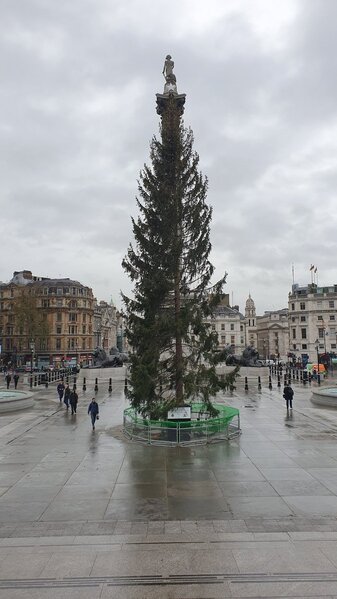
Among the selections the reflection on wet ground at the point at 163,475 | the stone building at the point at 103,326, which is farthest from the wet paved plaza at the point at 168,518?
the stone building at the point at 103,326

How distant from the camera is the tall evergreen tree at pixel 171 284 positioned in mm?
18078

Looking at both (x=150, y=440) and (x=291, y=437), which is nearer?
(x=150, y=440)

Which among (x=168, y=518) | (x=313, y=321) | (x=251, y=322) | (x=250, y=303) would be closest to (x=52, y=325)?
(x=313, y=321)

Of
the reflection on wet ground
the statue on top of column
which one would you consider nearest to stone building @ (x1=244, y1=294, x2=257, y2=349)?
the statue on top of column

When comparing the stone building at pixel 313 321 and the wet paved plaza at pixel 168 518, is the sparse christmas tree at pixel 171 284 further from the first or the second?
the stone building at pixel 313 321

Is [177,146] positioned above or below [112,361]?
above

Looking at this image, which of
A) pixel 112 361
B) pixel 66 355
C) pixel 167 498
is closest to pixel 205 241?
pixel 167 498

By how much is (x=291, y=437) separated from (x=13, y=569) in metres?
13.0

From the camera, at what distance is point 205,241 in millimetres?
19359

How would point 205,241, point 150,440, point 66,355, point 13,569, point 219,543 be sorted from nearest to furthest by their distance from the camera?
point 13,569 → point 219,543 → point 150,440 → point 205,241 → point 66,355

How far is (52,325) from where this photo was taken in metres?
92.3

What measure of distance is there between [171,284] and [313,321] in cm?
8780

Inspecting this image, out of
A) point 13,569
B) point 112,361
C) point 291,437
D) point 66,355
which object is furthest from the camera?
point 66,355

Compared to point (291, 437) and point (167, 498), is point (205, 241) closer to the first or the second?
point (291, 437)
